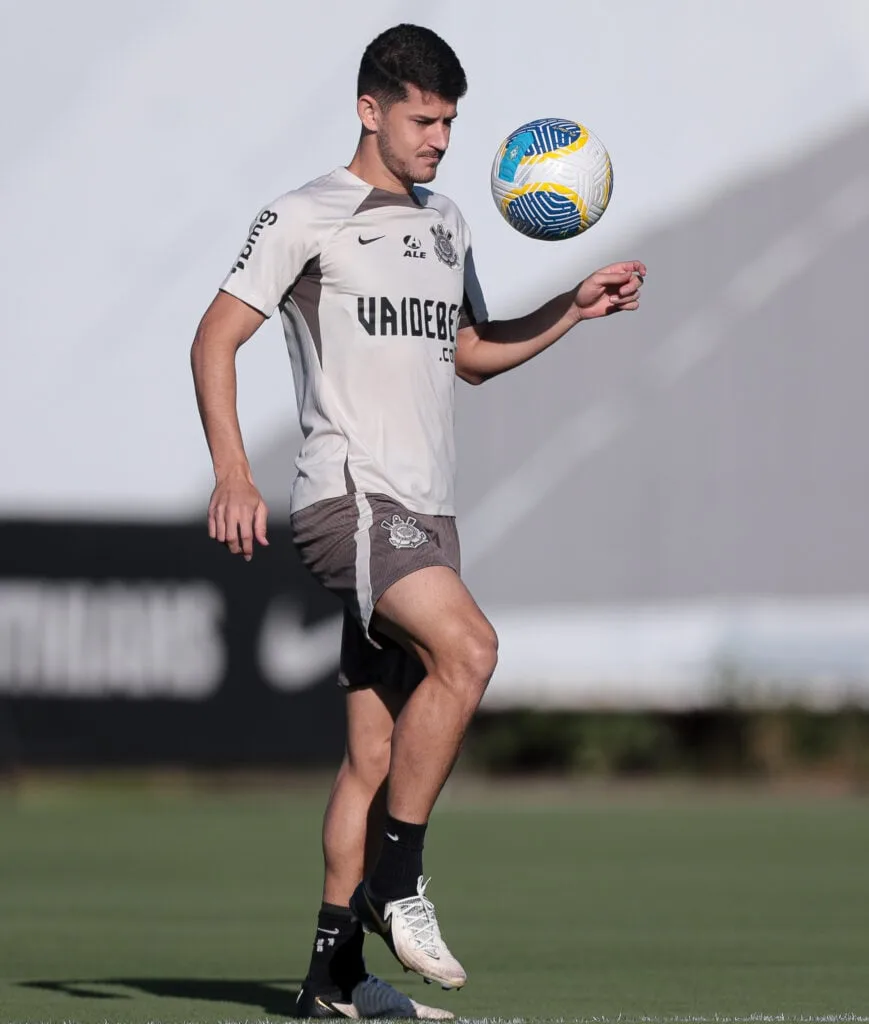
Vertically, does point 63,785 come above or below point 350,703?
below

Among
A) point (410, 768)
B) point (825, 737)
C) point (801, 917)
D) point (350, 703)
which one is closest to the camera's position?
point (410, 768)

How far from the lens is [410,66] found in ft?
18.1

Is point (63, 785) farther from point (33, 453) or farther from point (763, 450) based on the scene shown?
point (763, 450)

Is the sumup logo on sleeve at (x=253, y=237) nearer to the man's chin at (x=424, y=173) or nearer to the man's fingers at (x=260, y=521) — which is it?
the man's chin at (x=424, y=173)

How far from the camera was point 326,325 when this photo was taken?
557 centimetres

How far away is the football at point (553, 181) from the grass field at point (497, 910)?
204cm

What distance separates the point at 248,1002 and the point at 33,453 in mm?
12986

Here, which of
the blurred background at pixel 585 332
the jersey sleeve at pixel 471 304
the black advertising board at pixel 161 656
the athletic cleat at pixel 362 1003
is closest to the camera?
the athletic cleat at pixel 362 1003

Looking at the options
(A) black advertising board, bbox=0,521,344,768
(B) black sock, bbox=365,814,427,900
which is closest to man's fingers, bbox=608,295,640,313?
(B) black sock, bbox=365,814,427,900

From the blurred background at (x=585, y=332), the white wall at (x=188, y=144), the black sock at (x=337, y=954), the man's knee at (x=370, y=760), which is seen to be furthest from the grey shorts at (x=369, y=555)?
the white wall at (x=188, y=144)

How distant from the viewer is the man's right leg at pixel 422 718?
5.21 metres

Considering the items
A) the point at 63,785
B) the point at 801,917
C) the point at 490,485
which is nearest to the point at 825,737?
the point at 490,485

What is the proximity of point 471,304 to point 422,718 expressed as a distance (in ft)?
4.40

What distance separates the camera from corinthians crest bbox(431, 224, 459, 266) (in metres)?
5.75
